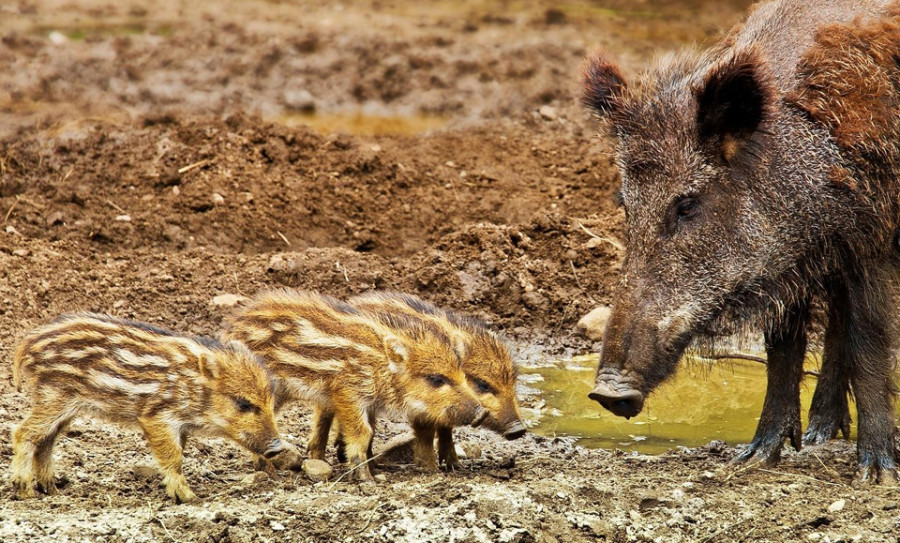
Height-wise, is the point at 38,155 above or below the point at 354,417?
above

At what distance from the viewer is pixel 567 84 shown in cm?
1233

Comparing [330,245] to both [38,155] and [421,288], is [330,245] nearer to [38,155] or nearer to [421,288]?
[421,288]

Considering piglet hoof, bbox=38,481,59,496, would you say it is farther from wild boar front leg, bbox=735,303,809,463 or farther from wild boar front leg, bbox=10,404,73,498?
wild boar front leg, bbox=735,303,809,463

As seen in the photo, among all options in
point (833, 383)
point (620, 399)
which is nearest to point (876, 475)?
point (833, 383)

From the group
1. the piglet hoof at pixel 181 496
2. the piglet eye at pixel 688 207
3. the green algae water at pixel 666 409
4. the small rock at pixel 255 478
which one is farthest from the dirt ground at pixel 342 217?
the piglet eye at pixel 688 207

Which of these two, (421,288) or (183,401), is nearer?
(183,401)

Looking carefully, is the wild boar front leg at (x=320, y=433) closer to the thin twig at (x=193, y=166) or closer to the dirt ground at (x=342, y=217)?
the dirt ground at (x=342, y=217)

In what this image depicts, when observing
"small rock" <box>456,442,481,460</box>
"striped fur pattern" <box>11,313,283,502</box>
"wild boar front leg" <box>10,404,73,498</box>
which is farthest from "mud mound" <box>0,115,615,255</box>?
"wild boar front leg" <box>10,404,73,498</box>

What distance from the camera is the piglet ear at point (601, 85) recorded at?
17.5ft

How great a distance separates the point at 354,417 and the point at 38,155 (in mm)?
5336

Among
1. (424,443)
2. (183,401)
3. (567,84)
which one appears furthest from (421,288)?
(567,84)

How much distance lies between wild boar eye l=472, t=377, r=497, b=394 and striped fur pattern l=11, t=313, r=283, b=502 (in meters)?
0.92

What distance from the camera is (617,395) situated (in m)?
4.75

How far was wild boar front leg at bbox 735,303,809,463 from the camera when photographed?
554 centimetres
